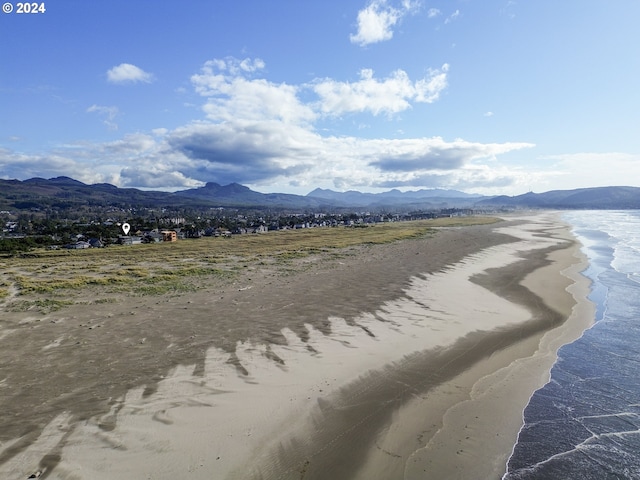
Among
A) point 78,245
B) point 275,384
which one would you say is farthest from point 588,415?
point 78,245

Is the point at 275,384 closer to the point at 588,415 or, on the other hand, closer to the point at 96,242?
the point at 588,415

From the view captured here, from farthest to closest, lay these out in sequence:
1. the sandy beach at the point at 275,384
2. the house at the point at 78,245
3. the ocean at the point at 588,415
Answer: the house at the point at 78,245
the ocean at the point at 588,415
the sandy beach at the point at 275,384

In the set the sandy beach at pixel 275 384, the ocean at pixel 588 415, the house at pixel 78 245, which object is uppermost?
the sandy beach at pixel 275 384

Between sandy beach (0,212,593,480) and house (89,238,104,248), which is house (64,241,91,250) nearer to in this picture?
house (89,238,104,248)

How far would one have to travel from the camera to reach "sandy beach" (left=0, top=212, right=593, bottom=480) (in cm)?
779

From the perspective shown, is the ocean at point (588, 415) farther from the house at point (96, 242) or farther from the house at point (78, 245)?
the house at point (96, 242)

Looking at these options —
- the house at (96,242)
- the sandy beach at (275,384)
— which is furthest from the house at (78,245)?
A: the sandy beach at (275,384)

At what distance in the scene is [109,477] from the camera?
712 centimetres

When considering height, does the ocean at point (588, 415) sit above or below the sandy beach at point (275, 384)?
below

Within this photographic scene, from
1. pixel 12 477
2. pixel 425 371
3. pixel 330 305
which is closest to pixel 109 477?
pixel 12 477

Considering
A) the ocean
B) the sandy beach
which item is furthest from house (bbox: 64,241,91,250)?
the ocean

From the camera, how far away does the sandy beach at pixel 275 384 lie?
307 inches

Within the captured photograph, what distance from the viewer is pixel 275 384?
10.8 meters

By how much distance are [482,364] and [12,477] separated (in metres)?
13.2
